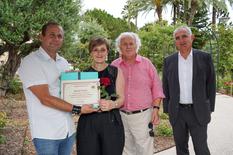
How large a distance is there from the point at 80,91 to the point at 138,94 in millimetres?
1325

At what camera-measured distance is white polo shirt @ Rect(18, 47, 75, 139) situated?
3.74m

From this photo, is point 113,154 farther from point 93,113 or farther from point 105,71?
point 105,71

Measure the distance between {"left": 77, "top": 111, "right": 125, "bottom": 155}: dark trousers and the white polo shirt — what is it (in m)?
0.29

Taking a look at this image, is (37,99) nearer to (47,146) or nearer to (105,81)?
(47,146)

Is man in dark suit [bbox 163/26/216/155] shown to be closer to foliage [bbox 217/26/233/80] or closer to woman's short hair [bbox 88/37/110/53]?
woman's short hair [bbox 88/37/110/53]

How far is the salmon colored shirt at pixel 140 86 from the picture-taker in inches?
200

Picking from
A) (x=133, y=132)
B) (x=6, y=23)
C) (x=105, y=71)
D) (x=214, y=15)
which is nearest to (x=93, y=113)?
(x=105, y=71)

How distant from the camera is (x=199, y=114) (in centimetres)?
527

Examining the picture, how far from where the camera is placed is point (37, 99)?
3.78 meters

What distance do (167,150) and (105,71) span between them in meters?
4.17

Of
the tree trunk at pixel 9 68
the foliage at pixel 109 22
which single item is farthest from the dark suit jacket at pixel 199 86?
the foliage at pixel 109 22

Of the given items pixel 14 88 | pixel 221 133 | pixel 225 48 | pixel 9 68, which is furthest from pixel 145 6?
pixel 221 133

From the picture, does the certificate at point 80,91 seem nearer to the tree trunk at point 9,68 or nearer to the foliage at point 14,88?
the tree trunk at point 9,68

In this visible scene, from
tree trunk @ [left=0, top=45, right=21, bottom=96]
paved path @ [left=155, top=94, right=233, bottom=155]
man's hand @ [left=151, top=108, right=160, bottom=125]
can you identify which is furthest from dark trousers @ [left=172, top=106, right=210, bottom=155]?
tree trunk @ [left=0, top=45, right=21, bottom=96]
